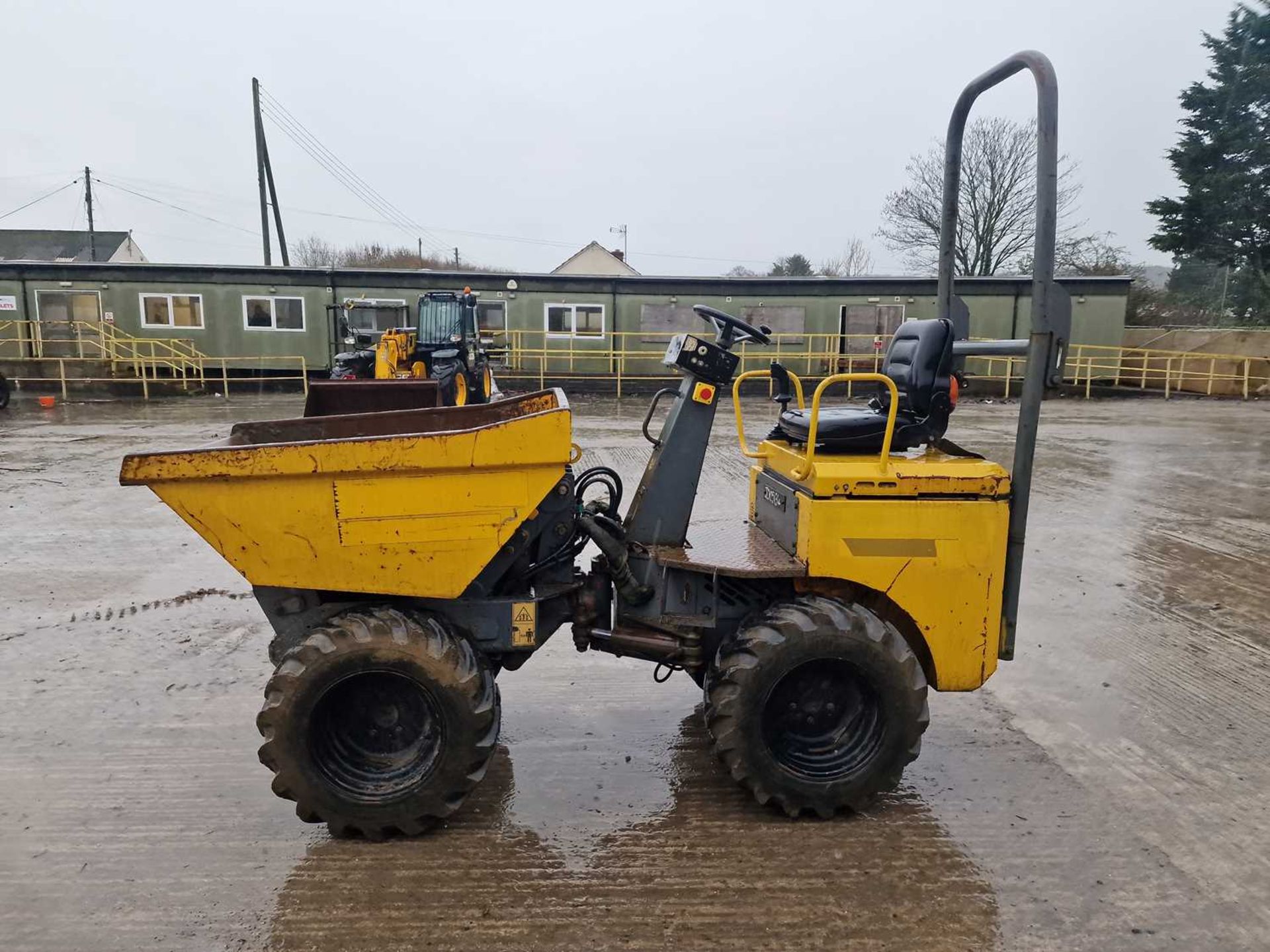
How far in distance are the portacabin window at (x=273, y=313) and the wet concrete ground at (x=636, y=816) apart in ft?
61.9

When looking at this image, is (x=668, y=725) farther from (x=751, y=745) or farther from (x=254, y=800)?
(x=254, y=800)

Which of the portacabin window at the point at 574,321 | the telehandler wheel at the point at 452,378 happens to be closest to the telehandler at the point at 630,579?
the telehandler wheel at the point at 452,378

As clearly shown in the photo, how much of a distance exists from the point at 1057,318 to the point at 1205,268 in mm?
47116

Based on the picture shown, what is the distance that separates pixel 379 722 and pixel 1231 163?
33.4 meters

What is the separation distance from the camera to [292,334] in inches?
928

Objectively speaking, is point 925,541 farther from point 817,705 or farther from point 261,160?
point 261,160

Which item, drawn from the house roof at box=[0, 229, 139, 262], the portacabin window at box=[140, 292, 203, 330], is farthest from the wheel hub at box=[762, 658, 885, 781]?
the house roof at box=[0, 229, 139, 262]

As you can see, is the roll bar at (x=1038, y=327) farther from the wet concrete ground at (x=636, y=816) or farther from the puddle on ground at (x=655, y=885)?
the puddle on ground at (x=655, y=885)

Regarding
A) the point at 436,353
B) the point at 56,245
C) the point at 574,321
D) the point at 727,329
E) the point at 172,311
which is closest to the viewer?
the point at 727,329

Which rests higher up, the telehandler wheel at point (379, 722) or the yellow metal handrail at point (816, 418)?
the yellow metal handrail at point (816, 418)

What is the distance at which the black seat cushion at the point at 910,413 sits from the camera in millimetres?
3598

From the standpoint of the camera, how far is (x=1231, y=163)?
1072 inches

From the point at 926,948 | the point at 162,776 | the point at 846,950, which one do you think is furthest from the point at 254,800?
the point at 926,948

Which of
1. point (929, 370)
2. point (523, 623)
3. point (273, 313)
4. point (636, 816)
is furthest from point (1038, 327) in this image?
point (273, 313)
